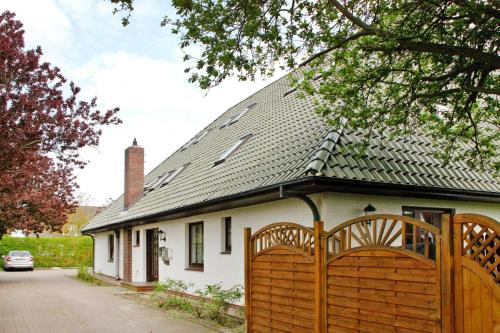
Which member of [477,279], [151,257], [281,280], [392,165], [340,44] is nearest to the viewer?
[477,279]

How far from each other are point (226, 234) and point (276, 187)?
4364 millimetres

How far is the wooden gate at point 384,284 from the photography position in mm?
6195

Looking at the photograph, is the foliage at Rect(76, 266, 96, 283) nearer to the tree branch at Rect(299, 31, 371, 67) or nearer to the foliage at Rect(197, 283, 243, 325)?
the foliage at Rect(197, 283, 243, 325)

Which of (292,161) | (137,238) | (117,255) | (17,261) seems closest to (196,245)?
(292,161)

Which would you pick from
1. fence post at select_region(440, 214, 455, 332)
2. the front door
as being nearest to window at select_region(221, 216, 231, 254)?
the front door

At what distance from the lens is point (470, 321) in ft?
18.5

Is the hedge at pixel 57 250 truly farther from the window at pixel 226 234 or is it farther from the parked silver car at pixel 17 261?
the window at pixel 226 234

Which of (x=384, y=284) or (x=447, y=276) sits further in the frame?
(x=384, y=284)

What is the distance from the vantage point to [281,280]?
893cm

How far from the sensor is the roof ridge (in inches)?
376

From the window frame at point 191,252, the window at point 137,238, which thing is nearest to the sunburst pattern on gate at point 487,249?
the window frame at point 191,252

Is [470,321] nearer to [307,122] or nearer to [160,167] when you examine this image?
[307,122]

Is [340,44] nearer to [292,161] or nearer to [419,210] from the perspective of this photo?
[292,161]

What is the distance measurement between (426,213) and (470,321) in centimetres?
599
